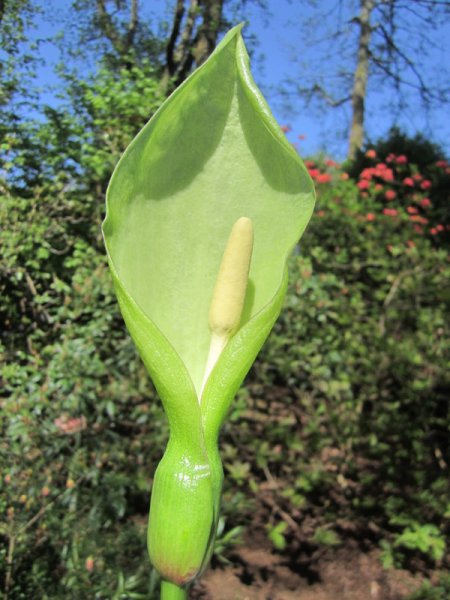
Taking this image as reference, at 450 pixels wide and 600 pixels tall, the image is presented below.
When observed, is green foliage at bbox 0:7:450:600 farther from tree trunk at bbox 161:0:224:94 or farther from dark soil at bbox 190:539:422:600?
tree trunk at bbox 161:0:224:94

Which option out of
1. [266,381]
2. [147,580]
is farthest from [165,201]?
[266,381]

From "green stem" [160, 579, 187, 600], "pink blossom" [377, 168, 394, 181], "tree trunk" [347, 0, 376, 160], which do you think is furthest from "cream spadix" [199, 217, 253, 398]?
"tree trunk" [347, 0, 376, 160]

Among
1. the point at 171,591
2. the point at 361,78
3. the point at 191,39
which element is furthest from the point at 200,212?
the point at 361,78

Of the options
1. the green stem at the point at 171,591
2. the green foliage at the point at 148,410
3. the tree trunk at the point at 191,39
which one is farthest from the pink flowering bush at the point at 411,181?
the green stem at the point at 171,591

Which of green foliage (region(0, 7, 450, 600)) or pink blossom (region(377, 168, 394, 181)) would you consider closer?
green foliage (region(0, 7, 450, 600))

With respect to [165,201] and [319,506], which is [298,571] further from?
[165,201]

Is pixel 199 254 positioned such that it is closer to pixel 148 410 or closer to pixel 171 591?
pixel 171 591

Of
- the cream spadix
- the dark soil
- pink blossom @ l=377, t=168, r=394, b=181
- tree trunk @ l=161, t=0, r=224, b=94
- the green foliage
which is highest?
tree trunk @ l=161, t=0, r=224, b=94

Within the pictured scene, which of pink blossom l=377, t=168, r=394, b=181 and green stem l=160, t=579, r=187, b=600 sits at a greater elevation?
pink blossom l=377, t=168, r=394, b=181

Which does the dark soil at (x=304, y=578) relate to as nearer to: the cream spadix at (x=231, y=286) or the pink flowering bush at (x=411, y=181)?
the cream spadix at (x=231, y=286)
